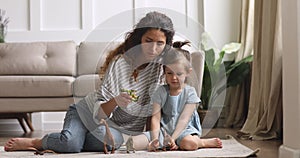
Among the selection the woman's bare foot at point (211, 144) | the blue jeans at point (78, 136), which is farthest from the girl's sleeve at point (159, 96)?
the woman's bare foot at point (211, 144)

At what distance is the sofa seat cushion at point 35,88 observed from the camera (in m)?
3.45

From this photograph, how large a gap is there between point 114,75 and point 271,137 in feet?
3.74

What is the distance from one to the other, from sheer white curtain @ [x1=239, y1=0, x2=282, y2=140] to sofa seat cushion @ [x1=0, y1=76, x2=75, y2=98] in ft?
3.88

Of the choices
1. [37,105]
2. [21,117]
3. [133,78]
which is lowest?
[21,117]

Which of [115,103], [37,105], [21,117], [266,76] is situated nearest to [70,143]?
[115,103]

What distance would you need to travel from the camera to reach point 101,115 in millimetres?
2027

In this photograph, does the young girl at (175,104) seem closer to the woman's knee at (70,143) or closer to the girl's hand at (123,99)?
the girl's hand at (123,99)

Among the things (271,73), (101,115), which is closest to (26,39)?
(271,73)

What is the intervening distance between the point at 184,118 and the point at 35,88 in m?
1.68

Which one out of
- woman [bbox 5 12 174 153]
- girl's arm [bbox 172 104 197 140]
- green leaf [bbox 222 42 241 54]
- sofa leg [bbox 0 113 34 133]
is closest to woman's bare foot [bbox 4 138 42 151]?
woman [bbox 5 12 174 153]

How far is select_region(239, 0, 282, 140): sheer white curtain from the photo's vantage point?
2758mm

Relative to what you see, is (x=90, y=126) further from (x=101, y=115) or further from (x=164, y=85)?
(x=164, y=85)

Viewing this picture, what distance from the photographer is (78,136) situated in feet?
7.03

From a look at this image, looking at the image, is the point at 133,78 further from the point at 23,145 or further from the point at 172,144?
the point at 23,145
